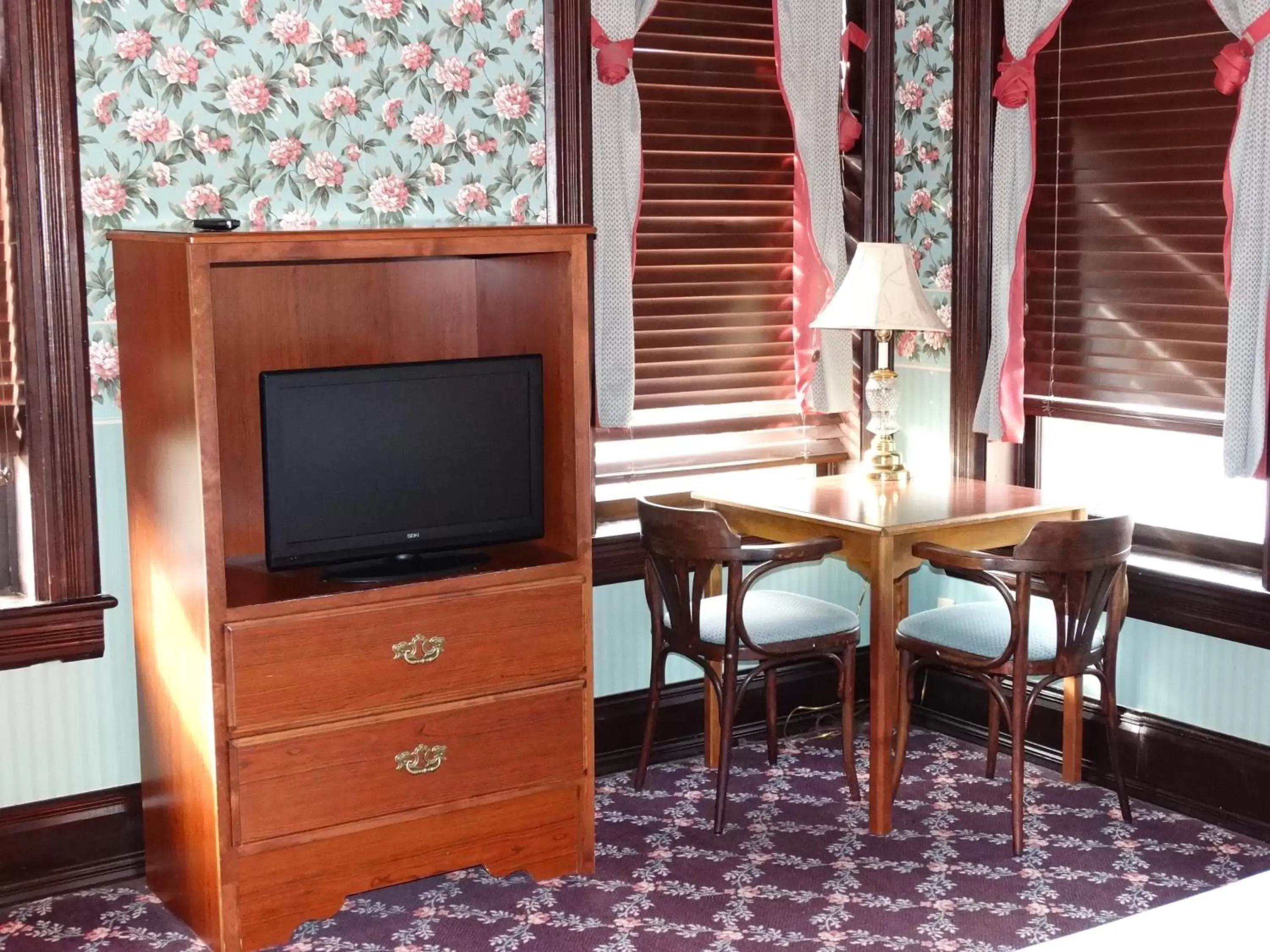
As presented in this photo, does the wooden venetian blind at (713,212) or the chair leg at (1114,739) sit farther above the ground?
the wooden venetian blind at (713,212)

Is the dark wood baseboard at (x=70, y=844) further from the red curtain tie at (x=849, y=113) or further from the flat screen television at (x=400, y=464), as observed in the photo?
the red curtain tie at (x=849, y=113)

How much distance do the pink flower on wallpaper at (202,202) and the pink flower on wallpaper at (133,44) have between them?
31 cm

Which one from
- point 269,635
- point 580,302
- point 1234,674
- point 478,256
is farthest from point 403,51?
point 1234,674

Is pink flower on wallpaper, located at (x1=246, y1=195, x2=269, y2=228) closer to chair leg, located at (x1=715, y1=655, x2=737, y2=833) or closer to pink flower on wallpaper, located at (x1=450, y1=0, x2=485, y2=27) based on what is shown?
pink flower on wallpaper, located at (x1=450, y1=0, x2=485, y2=27)

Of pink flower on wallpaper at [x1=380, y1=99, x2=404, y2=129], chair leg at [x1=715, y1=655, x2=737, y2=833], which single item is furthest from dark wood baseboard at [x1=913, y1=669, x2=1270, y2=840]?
pink flower on wallpaper at [x1=380, y1=99, x2=404, y2=129]

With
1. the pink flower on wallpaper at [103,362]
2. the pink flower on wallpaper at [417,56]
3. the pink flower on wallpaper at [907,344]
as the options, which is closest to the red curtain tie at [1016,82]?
the pink flower on wallpaper at [907,344]

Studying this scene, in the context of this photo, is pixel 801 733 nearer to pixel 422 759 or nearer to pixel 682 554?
pixel 682 554

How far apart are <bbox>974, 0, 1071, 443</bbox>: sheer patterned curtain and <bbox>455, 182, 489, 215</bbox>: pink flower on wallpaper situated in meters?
1.45

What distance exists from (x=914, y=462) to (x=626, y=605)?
106 centimetres

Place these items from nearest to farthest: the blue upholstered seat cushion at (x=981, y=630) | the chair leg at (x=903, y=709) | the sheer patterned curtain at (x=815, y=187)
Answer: the blue upholstered seat cushion at (x=981, y=630) → the chair leg at (x=903, y=709) → the sheer patterned curtain at (x=815, y=187)

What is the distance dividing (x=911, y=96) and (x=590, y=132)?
43.8 inches

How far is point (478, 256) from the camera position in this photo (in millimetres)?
3777

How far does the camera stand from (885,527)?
3.74 m

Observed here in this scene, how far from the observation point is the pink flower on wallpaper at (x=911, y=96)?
4.60m
